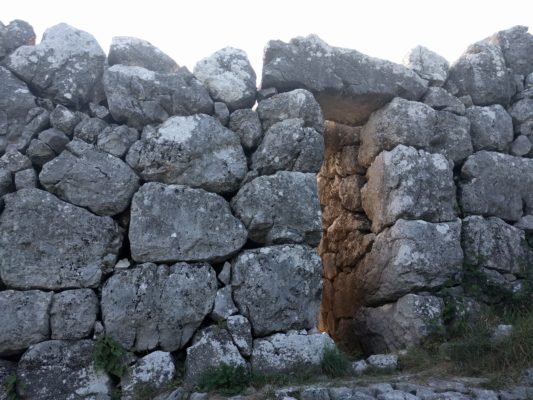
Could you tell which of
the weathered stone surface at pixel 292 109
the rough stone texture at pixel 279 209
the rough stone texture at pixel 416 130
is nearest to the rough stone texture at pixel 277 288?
the rough stone texture at pixel 279 209

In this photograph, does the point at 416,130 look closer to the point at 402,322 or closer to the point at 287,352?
the point at 402,322

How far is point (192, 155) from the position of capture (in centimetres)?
509

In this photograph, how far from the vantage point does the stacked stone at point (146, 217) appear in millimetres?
4434

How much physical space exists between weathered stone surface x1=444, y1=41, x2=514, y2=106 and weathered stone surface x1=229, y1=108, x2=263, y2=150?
255cm

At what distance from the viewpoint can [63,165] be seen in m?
4.78

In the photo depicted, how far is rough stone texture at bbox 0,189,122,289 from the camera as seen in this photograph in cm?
444

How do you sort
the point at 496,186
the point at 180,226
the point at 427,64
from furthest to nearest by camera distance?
the point at 427,64 < the point at 496,186 < the point at 180,226

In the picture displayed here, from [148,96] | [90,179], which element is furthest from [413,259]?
[90,179]

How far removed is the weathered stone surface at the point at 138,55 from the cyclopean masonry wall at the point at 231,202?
2 cm

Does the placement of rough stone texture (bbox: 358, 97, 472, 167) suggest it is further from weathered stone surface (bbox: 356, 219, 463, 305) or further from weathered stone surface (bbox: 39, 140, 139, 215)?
weathered stone surface (bbox: 39, 140, 139, 215)

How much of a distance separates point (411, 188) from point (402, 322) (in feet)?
4.37

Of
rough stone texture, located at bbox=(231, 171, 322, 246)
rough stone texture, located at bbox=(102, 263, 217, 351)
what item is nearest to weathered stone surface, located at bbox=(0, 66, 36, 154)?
rough stone texture, located at bbox=(102, 263, 217, 351)

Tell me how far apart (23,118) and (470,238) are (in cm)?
448

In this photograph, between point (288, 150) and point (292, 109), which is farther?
point (292, 109)
